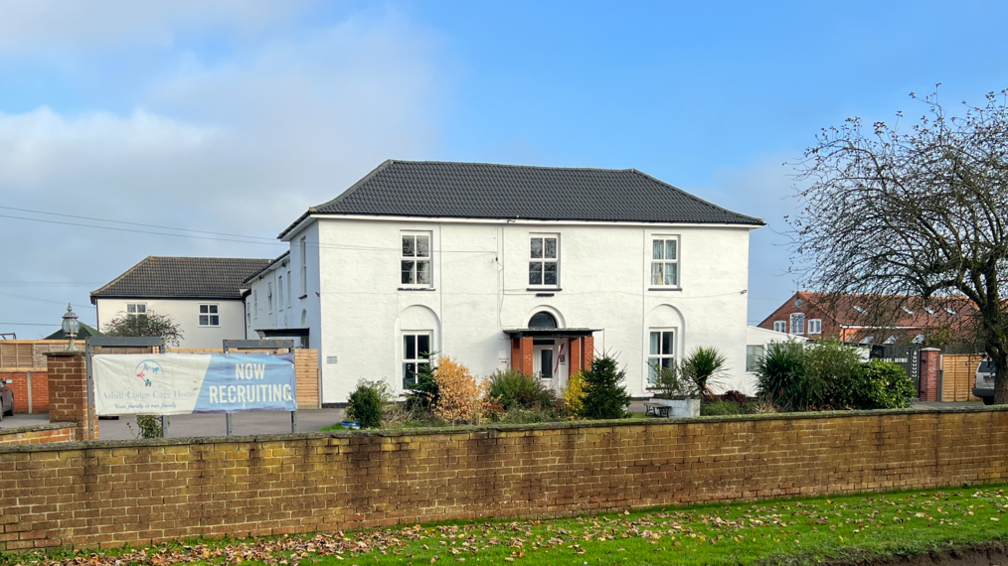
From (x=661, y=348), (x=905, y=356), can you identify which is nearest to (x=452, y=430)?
(x=661, y=348)

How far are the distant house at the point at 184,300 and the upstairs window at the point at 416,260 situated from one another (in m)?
26.7

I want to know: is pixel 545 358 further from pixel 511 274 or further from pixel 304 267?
pixel 304 267

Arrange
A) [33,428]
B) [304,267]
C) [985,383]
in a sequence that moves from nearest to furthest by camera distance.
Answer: [33,428] < [304,267] < [985,383]

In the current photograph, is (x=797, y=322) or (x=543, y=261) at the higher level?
(x=543, y=261)

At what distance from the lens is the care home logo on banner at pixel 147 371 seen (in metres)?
10.1

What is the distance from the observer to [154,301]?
4900cm

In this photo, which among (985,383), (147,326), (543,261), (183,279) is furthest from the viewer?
(183,279)

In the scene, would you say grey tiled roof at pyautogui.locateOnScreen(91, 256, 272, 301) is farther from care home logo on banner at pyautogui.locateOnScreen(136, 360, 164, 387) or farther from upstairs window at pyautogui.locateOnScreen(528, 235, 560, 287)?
care home logo on banner at pyautogui.locateOnScreen(136, 360, 164, 387)

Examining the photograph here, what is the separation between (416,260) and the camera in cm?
2620

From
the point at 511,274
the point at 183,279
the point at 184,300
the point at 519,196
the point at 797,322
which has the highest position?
the point at 519,196

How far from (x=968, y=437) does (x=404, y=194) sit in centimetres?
1912

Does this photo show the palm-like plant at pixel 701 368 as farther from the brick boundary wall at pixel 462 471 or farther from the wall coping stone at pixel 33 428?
the wall coping stone at pixel 33 428

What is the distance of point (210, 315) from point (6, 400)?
26248 mm

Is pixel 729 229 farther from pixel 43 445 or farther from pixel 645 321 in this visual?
pixel 43 445
